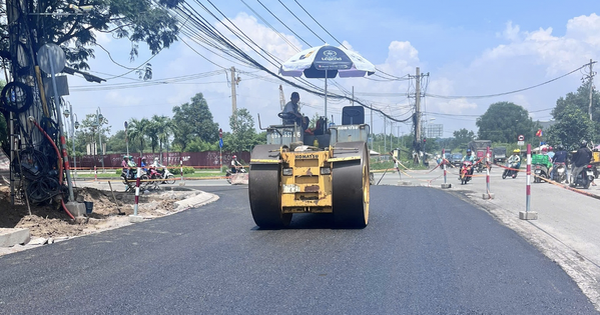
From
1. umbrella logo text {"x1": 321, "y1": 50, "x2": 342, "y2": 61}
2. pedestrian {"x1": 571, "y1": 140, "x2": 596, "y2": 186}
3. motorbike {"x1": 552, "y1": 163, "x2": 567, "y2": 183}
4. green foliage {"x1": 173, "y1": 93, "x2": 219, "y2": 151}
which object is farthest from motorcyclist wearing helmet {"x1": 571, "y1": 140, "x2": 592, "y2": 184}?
green foliage {"x1": 173, "y1": 93, "x2": 219, "y2": 151}

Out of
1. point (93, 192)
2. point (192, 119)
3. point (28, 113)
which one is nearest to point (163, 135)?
point (192, 119)

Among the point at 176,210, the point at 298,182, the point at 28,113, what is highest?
the point at 28,113

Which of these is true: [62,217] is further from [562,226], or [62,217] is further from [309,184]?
[562,226]

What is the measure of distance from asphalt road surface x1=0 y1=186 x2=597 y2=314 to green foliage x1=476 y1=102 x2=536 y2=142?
96.5 m

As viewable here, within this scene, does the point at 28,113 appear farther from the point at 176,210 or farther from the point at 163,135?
the point at 163,135

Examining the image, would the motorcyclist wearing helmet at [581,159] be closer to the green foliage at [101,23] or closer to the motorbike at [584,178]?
the motorbike at [584,178]

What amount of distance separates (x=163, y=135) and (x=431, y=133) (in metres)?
68.9

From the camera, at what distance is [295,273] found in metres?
4.92

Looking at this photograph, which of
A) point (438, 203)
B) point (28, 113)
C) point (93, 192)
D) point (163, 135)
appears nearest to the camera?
point (28, 113)

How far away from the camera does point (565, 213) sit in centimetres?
959

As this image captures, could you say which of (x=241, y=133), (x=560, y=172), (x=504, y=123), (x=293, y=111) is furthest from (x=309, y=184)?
(x=504, y=123)

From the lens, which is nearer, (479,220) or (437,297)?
(437,297)

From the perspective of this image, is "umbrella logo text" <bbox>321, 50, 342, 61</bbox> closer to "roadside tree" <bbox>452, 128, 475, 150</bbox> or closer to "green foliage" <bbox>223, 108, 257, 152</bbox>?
"green foliage" <bbox>223, 108, 257, 152</bbox>

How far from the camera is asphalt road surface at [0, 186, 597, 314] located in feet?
13.1
